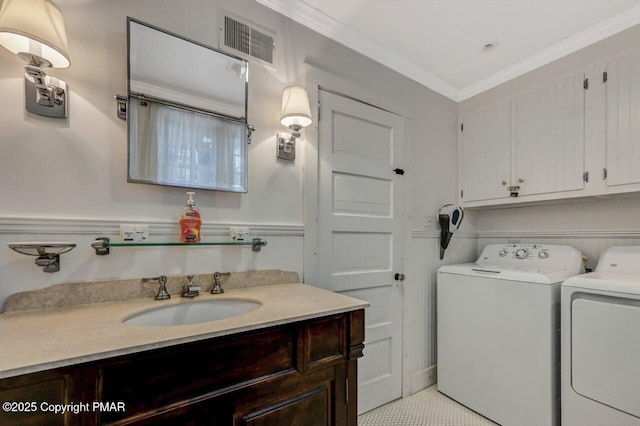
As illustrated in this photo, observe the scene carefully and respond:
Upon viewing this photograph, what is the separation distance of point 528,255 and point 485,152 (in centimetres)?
90

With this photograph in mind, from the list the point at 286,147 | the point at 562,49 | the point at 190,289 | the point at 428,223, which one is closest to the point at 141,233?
the point at 190,289

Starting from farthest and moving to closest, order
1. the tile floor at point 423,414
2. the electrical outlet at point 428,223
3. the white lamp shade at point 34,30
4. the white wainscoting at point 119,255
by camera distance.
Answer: the electrical outlet at point 428,223
the tile floor at point 423,414
the white wainscoting at point 119,255
the white lamp shade at point 34,30

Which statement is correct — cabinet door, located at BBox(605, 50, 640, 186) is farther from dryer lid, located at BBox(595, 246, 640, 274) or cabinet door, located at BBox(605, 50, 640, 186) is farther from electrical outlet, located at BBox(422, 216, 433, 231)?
electrical outlet, located at BBox(422, 216, 433, 231)

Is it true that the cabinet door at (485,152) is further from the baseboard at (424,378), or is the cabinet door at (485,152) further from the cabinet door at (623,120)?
the baseboard at (424,378)

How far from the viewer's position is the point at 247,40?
156 cm

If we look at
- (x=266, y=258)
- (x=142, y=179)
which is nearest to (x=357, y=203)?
(x=266, y=258)

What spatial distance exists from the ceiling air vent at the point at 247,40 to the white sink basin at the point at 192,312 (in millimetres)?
1269

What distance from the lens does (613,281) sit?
149 cm

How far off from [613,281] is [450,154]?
1.47m

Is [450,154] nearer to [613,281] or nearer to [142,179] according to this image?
[613,281]

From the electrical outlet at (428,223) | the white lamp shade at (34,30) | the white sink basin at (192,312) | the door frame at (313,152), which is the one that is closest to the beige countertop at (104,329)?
the white sink basin at (192,312)

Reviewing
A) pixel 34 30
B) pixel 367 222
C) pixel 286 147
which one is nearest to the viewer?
pixel 34 30

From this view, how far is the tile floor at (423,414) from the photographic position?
1895mm

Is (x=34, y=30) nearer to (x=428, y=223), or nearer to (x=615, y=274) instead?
(x=428, y=223)
